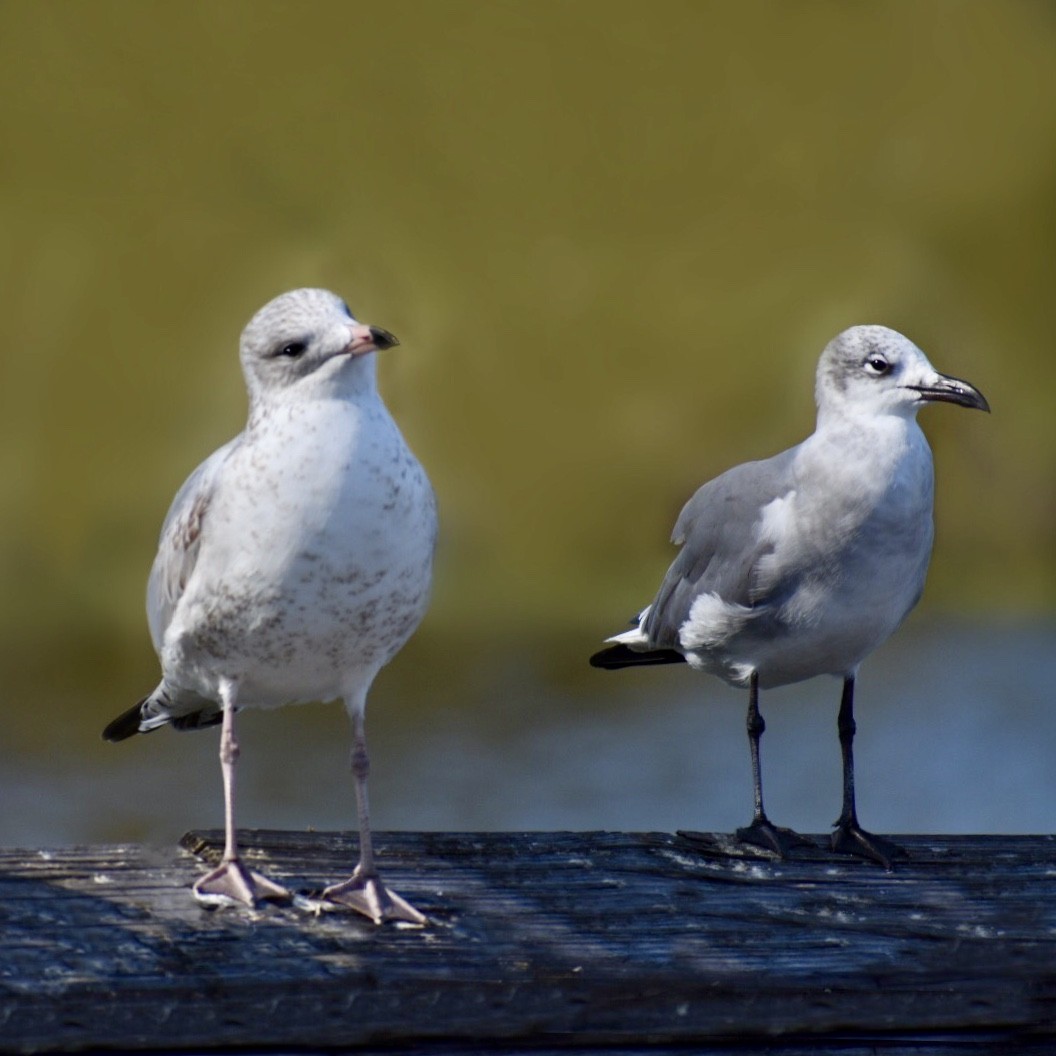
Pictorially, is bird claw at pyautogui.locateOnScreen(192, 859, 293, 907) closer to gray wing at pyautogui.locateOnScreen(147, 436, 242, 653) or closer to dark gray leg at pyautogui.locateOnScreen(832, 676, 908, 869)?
gray wing at pyautogui.locateOnScreen(147, 436, 242, 653)

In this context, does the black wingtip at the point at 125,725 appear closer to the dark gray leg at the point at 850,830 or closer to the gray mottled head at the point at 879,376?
the dark gray leg at the point at 850,830

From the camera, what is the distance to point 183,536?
2.75 meters

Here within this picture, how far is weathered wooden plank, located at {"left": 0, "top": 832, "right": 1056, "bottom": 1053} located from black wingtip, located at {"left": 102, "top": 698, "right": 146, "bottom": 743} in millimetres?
701

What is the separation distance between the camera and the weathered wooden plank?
2.12m

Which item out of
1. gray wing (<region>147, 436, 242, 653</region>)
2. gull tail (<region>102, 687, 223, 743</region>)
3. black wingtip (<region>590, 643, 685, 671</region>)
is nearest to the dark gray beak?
gray wing (<region>147, 436, 242, 653</region>)

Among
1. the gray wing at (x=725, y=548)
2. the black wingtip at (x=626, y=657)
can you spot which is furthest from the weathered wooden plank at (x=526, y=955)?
the black wingtip at (x=626, y=657)

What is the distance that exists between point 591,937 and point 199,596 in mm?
759

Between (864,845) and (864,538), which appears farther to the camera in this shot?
(864,538)

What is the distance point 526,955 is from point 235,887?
1.23 ft

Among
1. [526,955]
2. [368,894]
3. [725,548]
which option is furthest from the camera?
[725,548]

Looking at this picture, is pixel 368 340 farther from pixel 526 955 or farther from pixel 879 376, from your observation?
pixel 879 376

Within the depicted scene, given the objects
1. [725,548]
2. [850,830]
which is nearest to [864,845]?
[850,830]

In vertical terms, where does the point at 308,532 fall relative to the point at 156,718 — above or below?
above

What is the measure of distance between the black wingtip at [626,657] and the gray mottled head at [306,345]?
4.39 ft
